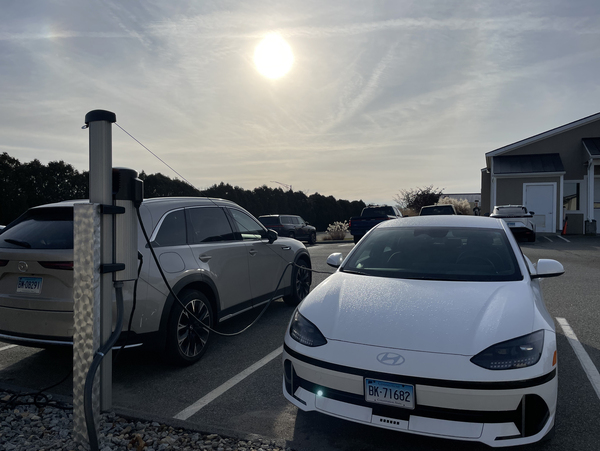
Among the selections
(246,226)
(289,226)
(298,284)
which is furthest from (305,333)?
(289,226)

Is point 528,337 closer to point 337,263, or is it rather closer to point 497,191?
point 337,263

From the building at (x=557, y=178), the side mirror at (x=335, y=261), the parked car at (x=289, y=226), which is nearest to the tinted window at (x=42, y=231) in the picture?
the side mirror at (x=335, y=261)

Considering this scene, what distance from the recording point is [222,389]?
393 cm

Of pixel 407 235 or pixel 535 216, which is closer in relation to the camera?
pixel 407 235

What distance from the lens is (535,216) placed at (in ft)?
79.8

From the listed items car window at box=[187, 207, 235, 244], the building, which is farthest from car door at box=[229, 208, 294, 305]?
the building

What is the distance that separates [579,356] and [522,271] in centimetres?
167

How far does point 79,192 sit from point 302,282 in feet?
72.6

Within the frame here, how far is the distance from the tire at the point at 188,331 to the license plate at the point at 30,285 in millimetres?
1109

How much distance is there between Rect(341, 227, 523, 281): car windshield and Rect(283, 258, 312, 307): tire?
7.83ft

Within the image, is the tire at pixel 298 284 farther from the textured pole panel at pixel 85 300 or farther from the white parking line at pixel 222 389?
the textured pole panel at pixel 85 300

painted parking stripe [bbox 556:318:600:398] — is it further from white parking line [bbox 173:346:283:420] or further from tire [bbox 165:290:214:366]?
tire [bbox 165:290:214:366]

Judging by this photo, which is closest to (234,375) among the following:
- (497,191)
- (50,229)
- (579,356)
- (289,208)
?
(50,229)

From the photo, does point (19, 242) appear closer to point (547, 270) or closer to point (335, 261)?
point (335, 261)
